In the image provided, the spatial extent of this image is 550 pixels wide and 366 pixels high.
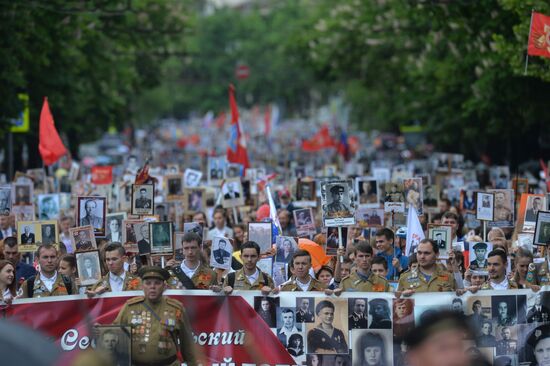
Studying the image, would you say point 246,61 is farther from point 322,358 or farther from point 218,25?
point 322,358

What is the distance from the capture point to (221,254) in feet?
43.3

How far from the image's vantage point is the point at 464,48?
100 feet

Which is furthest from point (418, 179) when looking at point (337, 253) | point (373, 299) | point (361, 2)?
point (361, 2)

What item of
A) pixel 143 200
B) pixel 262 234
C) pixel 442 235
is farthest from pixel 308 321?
pixel 143 200

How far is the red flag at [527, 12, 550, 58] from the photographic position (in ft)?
64.3

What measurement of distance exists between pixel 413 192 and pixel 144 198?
3313 mm

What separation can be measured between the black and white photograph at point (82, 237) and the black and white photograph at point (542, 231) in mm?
4346

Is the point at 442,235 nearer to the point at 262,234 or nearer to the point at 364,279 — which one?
the point at 364,279

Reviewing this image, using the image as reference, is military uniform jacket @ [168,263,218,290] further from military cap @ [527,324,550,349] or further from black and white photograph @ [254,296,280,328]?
military cap @ [527,324,550,349]

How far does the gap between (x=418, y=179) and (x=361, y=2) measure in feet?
76.5

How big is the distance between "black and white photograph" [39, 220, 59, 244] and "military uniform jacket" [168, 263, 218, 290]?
3.41 m

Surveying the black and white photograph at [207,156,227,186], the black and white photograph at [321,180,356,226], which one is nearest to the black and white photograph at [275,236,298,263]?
the black and white photograph at [321,180,356,226]

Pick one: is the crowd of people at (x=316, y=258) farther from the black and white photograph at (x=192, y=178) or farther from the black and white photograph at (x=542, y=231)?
the black and white photograph at (x=192, y=178)

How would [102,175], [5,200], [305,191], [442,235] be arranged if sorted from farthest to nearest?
[102,175] → [305,191] → [5,200] → [442,235]
